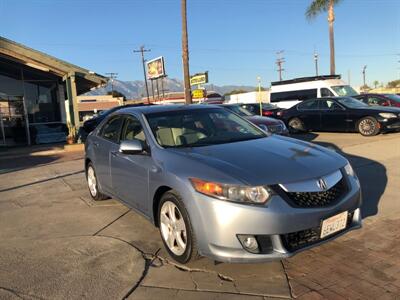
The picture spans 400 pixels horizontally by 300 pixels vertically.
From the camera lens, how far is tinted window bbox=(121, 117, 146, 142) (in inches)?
213

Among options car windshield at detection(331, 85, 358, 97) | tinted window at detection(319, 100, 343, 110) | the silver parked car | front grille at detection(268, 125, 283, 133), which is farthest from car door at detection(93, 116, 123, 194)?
car windshield at detection(331, 85, 358, 97)

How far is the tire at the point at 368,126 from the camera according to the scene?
1438 centimetres

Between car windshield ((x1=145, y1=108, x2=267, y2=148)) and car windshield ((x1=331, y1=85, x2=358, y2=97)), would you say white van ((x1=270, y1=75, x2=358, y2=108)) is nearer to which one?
car windshield ((x1=331, y1=85, x2=358, y2=97))

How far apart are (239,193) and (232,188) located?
0.24ft

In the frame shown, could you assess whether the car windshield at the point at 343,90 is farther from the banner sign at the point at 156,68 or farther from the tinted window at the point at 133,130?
the banner sign at the point at 156,68

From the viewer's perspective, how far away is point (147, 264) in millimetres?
4449

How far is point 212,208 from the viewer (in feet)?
12.5

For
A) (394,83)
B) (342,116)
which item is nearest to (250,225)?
(342,116)

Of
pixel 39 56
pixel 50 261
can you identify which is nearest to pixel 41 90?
pixel 39 56

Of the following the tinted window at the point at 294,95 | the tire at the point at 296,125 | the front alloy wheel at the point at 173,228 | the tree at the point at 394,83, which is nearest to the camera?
the front alloy wheel at the point at 173,228

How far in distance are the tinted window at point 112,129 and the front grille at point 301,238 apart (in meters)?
3.02

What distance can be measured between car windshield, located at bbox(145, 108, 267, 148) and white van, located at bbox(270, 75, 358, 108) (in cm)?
1696

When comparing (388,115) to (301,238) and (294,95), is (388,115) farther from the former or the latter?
(301,238)

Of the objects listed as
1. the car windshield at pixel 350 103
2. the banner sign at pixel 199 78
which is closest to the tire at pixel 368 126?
the car windshield at pixel 350 103
